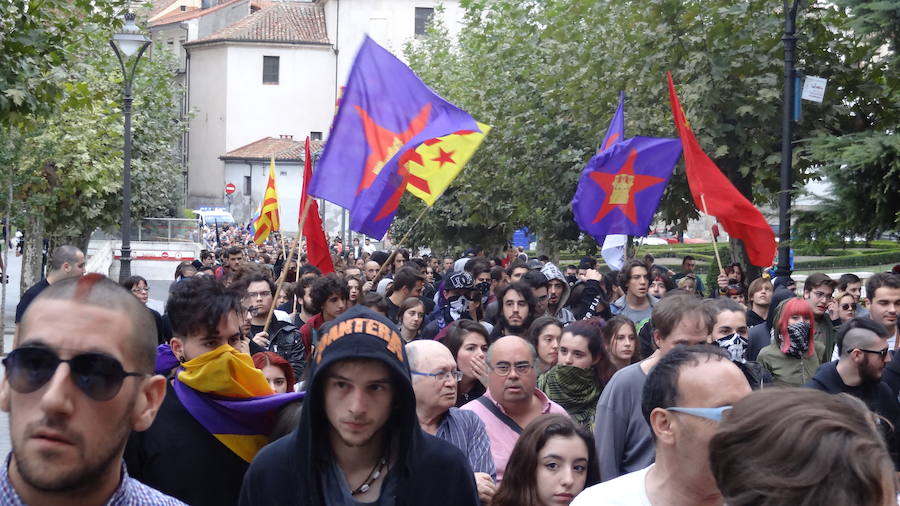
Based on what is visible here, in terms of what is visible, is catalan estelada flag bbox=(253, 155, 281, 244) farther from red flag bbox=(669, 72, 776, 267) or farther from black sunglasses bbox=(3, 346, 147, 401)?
black sunglasses bbox=(3, 346, 147, 401)

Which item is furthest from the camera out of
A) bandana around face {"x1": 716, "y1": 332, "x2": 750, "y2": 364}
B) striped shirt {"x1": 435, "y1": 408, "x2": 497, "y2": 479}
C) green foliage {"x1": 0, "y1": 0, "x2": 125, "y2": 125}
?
green foliage {"x1": 0, "y1": 0, "x2": 125, "y2": 125}

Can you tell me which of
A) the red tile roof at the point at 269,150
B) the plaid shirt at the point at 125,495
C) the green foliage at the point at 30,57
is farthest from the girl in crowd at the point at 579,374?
the red tile roof at the point at 269,150

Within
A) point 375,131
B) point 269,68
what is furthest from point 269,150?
point 375,131

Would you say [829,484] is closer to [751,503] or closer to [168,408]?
[751,503]

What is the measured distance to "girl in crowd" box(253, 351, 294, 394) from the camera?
5.48 m

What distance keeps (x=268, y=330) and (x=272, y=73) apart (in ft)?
Answer: 229

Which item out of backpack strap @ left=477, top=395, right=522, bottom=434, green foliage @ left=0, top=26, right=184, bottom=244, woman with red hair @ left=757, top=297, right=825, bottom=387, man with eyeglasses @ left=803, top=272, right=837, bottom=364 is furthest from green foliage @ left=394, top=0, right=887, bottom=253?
backpack strap @ left=477, top=395, right=522, bottom=434

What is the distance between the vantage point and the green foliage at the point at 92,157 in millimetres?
23031

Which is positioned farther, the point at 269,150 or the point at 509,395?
the point at 269,150

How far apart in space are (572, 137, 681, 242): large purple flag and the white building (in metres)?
60.5

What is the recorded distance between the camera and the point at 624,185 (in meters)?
13.1

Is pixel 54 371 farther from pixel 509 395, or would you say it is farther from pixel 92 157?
pixel 92 157

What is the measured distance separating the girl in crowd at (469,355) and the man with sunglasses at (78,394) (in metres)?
4.23

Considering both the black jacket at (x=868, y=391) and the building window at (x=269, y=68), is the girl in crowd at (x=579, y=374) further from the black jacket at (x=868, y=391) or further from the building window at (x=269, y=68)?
the building window at (x=269, y=68)
